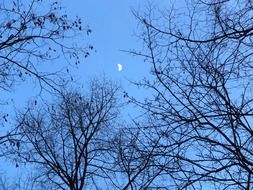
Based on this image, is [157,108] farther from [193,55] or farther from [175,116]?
[193,55]

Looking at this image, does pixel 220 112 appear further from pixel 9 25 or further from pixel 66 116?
pixel 66 116

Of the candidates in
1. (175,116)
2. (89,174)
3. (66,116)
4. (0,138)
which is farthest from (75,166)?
(175,116)

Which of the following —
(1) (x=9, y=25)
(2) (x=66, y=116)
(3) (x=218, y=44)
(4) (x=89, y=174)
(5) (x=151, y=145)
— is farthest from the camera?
(2) (x=66, y=116)

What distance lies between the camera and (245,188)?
19.8 feet

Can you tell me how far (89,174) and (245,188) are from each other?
11082 mm

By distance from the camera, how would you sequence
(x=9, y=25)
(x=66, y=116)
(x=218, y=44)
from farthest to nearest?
1. (x=66, y=116)
2. (x=9, y=25)
3. (x=218, y=44)

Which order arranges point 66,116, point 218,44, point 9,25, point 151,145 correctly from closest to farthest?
point 218,44 < point 151,145 < point 9,25 < point 66,116

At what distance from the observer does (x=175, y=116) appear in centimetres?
594

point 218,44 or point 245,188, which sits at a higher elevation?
point 218,44

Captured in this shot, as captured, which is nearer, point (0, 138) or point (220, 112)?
point (220, 112)

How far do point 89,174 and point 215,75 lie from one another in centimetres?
1121

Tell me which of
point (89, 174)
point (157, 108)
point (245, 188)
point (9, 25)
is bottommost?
point (245, 188)

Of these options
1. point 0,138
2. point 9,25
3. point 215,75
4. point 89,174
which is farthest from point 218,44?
point 89,174

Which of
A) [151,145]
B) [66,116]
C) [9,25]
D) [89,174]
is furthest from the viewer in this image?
[66,116]
